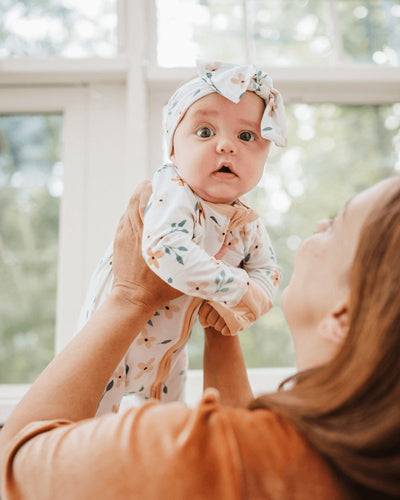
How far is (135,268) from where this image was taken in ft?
3.08

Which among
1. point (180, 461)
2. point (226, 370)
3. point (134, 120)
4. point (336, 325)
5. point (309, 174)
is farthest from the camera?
point (309, 174)

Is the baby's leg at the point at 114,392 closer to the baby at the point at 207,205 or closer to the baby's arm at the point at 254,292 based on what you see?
the baby at the point at 207,205

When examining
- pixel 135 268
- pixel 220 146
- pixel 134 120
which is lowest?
pixel 135 268

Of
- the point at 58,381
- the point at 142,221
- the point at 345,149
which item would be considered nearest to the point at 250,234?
the point at 142,221

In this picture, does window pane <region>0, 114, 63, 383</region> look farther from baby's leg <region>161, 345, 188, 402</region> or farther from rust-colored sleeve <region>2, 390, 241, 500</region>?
rust-colored sleeve <region>2, 390, 241, 500</region>

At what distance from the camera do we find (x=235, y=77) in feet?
3.01

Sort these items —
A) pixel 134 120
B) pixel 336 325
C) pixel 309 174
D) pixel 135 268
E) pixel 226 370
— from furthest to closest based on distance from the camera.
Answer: pixel 309 174, pixel 134 120, pixel 226 370, pixel 135 268, pixel 336 325

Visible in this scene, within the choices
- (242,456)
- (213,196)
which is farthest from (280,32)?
(242,456)

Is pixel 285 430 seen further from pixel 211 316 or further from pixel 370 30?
pixel 370 30

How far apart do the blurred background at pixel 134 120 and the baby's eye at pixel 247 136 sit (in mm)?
600

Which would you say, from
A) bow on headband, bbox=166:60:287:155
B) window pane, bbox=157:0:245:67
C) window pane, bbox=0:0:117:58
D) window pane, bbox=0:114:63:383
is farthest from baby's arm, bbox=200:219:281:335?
window pane, bbox=0:0:117:58

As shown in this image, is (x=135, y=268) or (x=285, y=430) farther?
(x=135, y=268)

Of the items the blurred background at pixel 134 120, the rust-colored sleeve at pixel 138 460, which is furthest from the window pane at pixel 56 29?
the rust-colored sleeve at pixel 138 460

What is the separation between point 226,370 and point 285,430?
0.47 m
